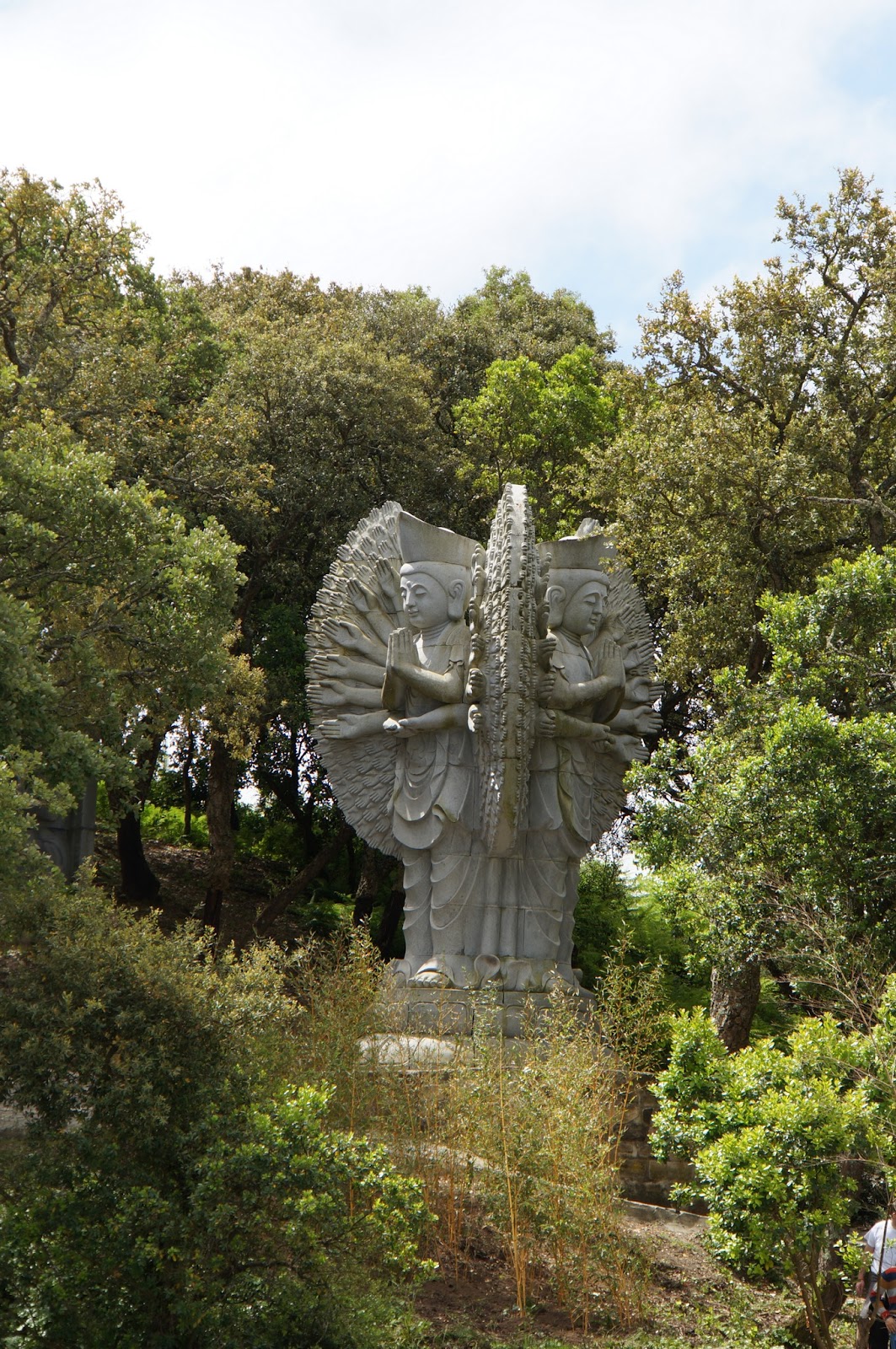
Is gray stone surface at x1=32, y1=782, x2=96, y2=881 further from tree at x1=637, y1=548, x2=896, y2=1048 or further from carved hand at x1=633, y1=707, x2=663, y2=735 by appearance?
tree at x1=637, y1=548, x2=896, y2=1048

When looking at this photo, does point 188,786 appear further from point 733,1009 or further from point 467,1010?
point 467,1010

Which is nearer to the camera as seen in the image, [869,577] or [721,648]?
[869,577]

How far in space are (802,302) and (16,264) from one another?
296 inches

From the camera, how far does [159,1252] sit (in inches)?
225

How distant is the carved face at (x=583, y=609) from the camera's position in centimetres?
1235

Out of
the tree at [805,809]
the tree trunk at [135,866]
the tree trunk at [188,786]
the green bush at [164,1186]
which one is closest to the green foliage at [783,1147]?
the tree at [805,809]

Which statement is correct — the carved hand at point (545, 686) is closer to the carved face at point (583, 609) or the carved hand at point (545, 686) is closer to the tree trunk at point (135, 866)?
the carved face at point (583, 609)

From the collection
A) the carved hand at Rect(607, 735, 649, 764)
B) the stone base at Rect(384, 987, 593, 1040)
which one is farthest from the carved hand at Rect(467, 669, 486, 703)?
the stone base at Rect(384, 987, 593, 1040)

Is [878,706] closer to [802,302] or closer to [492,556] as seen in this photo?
[492,556]

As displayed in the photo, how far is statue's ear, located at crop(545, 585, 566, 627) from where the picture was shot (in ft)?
40.1

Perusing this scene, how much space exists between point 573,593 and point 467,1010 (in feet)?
12.4

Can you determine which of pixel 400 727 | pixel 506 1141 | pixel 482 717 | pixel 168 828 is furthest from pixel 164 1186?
pixel 168 828

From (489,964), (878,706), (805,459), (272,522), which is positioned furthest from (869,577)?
(272,522)

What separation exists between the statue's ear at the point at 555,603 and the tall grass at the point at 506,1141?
4.46 m
